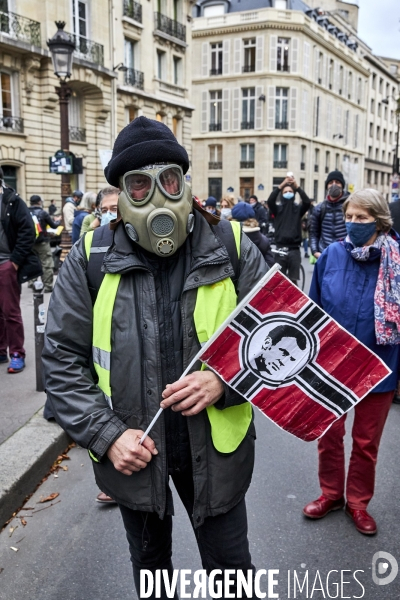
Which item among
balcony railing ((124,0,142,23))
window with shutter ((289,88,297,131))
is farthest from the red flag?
window with shutter ((289,88,297,131))

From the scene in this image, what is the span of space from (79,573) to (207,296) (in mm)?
1835

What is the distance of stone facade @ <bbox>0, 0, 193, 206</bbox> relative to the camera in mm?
22697

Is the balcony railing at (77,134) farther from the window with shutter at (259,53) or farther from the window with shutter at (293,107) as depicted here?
the window with shutter at (293,107)

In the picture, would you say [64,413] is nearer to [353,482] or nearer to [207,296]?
[207,296]

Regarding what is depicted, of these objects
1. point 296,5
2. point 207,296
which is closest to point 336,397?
point 207,296

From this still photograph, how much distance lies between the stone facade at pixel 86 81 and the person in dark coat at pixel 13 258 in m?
18.3

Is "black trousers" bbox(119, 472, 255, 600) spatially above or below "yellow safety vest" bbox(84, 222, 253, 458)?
below

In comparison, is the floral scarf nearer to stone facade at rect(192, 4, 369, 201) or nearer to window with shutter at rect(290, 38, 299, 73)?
stone facade at rect(192, 4, 369, 201)

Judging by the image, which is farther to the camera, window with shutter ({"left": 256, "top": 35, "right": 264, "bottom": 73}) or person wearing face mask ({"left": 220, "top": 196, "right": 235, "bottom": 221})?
window with shutter ({"left": 256, "top": 35, "right": 264, "bottom": 73})

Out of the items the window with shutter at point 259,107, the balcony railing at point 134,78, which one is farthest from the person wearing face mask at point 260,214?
the window with shutter at point 259,107

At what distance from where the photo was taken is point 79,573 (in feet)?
9.45

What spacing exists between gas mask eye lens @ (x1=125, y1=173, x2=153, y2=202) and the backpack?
0.21 meters

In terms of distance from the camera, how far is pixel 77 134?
2642 centimetres

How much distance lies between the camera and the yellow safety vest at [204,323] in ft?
6.47
